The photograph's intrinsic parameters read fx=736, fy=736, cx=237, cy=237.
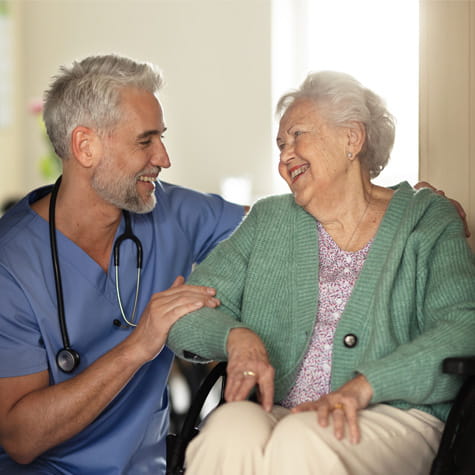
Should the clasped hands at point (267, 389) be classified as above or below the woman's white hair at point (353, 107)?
below

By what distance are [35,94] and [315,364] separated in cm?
422

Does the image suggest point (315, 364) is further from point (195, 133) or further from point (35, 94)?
point (35, 94)

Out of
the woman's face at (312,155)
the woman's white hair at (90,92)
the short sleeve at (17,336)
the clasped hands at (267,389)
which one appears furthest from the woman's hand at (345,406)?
the woman's white hair at (90,92)

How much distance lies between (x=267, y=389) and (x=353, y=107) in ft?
2.45

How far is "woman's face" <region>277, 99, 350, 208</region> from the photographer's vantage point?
1801mm

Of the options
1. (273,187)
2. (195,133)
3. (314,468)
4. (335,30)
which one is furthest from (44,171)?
(314,468)

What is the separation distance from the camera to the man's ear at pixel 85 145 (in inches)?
76.4

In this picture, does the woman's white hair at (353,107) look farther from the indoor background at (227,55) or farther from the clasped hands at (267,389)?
the indoor background at (227,55)

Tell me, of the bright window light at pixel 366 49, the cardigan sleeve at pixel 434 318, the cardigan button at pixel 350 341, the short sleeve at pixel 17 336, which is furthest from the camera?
the bright window light at pixel 366 49

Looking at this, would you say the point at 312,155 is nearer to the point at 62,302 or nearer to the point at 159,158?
the point at 159,158

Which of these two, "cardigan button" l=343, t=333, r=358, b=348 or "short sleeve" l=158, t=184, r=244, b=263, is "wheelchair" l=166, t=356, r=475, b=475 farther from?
"short sleeve" l=158, t=184, r=244, b=263

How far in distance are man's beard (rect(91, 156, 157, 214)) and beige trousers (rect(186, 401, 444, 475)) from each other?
692 millimetres

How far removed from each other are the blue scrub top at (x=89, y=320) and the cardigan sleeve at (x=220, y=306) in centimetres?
25

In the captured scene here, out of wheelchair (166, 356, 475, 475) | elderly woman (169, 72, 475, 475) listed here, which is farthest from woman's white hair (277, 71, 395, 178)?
wheelchair (166, 356, 475, 475)
